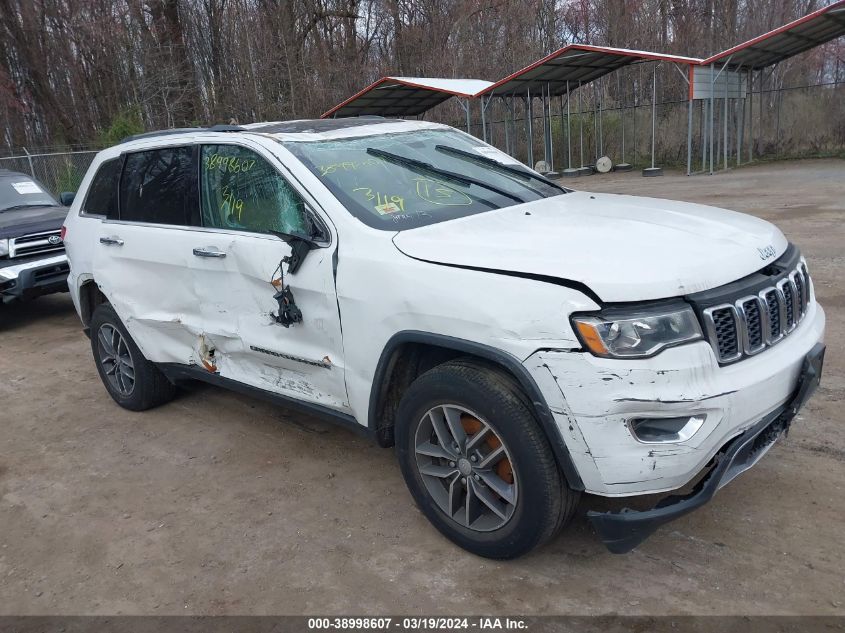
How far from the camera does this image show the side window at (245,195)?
3.55m

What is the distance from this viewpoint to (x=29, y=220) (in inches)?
330

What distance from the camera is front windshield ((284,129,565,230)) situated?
3400 millimetres

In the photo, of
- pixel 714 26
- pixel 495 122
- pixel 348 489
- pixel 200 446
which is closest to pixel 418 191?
pixel 348 489

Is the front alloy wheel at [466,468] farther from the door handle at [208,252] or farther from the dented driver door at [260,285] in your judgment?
the door handle at [208,252]

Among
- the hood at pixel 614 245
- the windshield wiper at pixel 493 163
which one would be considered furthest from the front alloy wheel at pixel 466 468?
the windshield wiper at pixel 493 163

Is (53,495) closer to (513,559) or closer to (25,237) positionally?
(513,559)

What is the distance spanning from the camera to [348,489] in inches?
148

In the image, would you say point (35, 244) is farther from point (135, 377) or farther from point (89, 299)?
point (135, 377)

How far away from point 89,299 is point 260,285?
2268 millimetres

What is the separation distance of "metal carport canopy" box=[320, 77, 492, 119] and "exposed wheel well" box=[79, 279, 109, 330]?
603 inches

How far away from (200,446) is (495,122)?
2145 cm

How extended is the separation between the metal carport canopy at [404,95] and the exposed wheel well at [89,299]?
15312 mm

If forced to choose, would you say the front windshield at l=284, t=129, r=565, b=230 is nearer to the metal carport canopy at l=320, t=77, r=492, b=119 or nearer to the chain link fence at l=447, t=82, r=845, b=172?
the metal carport canopy at l=320, t=77, r=492, b=119

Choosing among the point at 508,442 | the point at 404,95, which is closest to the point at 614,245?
the point at 508,442
